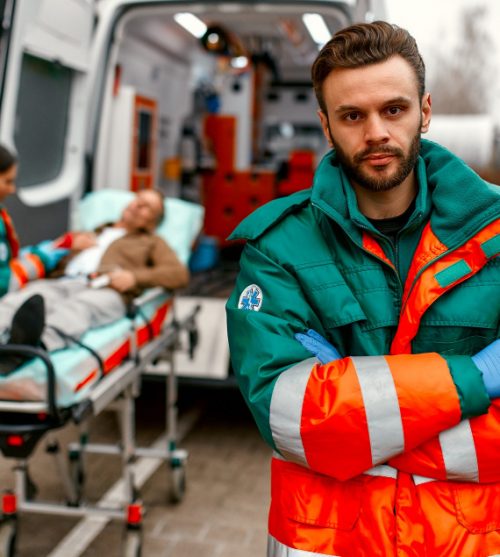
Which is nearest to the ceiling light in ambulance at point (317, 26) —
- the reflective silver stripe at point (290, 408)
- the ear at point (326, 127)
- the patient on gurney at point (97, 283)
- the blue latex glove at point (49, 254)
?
the patient on gurney at point (97, 283)

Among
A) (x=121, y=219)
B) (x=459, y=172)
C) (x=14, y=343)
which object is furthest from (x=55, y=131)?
(x=459, y=172)

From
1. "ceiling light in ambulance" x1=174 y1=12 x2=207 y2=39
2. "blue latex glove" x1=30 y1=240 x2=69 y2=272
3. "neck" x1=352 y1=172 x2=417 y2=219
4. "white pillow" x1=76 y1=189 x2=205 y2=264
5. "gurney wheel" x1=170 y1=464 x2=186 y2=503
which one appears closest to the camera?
"neck" x1=352 y1=172 x2=417 y2=219

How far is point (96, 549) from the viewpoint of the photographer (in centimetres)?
386

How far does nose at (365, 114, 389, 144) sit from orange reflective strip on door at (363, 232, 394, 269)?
203 millimetres

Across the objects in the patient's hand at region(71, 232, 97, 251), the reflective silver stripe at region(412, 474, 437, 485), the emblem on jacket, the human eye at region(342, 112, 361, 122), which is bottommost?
the reflective silver stripe at region(412, 474, 437, 485)

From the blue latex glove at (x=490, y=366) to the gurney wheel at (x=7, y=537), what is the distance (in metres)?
2.62

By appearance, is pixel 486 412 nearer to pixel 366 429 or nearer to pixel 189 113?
pixel 366 429

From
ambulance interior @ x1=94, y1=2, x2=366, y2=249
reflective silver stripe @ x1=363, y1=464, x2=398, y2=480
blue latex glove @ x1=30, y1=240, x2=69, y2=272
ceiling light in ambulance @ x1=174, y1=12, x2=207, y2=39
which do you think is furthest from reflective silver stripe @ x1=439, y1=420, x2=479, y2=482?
ceiling light in ambulance @ x1=174, y1=12, x2=207, y2=39

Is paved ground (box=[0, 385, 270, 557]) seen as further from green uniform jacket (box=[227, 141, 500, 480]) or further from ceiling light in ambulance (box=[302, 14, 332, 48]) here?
ceiling light in ambulance (box=[302, 14, 332, 48])

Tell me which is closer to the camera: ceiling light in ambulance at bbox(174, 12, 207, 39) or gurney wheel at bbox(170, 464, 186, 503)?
gurney wheel at bbox(170, 464, 186, 503)

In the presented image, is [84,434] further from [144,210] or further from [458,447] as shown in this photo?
[458,447]

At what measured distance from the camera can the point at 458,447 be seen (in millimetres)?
1594

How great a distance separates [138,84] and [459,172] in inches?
256

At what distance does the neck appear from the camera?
5.94 feet
